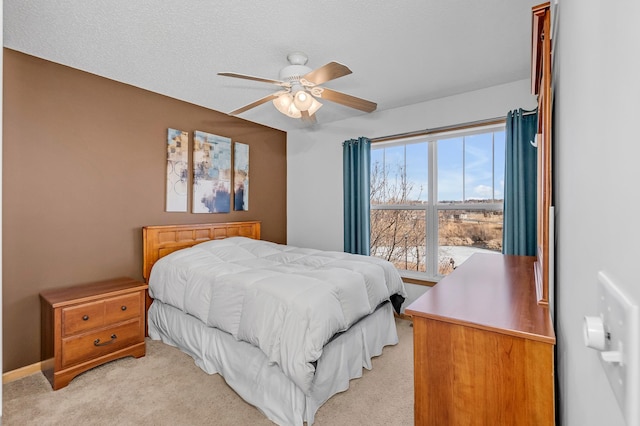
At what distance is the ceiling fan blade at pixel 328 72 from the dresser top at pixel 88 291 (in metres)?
2.26

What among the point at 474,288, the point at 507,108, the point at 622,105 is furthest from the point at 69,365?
the point at 507,108

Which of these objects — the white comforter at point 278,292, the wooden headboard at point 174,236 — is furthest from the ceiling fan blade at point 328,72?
the wooden headboard at point 174,236

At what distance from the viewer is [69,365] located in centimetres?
224

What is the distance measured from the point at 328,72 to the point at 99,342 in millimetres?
2707

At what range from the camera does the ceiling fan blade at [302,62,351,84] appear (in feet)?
6.34

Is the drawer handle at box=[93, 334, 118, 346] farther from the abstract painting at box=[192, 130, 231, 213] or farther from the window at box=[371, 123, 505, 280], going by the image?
the window at box=[371, 123, 505, 280]

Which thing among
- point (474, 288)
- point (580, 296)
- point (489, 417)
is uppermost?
point (580, 296)

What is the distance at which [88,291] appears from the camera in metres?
2.46

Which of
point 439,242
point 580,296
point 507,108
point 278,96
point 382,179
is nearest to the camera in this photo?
point 580,296

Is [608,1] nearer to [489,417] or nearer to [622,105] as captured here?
[622,105]

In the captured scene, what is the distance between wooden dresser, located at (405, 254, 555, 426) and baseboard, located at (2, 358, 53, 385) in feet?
8.93

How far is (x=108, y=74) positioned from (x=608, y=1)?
345cm

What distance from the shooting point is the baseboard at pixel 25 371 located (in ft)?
7.50

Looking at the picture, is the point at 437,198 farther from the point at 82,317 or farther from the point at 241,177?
the point at 82,317
